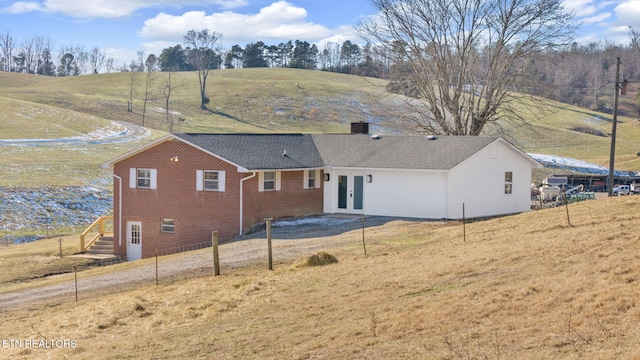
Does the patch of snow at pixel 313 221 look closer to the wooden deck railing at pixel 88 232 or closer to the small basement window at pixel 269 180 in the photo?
the small basement window at pixel 269 180

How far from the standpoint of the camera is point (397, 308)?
Result: 14070 millimetres

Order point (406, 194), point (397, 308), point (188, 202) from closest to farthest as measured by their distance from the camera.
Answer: point (397, 308)
point (188, 202)
point (406, 194)

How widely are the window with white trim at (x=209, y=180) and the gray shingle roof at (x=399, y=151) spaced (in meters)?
5.64

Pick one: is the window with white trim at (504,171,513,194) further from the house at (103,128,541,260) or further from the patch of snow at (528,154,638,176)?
the patch of snow at (528,154,638,176)

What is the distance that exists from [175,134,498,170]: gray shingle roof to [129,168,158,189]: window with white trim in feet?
8.04

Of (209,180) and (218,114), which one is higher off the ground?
(218,114)

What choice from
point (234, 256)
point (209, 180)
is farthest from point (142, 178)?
point (234, 256)

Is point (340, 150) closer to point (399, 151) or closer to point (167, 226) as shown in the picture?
point (399, 151)

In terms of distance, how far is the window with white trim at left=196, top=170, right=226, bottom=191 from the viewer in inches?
1254

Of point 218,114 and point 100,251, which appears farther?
point 218,114

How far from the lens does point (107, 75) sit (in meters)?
138

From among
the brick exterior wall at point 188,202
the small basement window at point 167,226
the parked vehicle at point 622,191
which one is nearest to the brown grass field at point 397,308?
the brick exterior wall at point 188,202

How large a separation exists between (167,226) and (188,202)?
167cm

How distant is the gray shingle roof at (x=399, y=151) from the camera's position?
32.9 m
